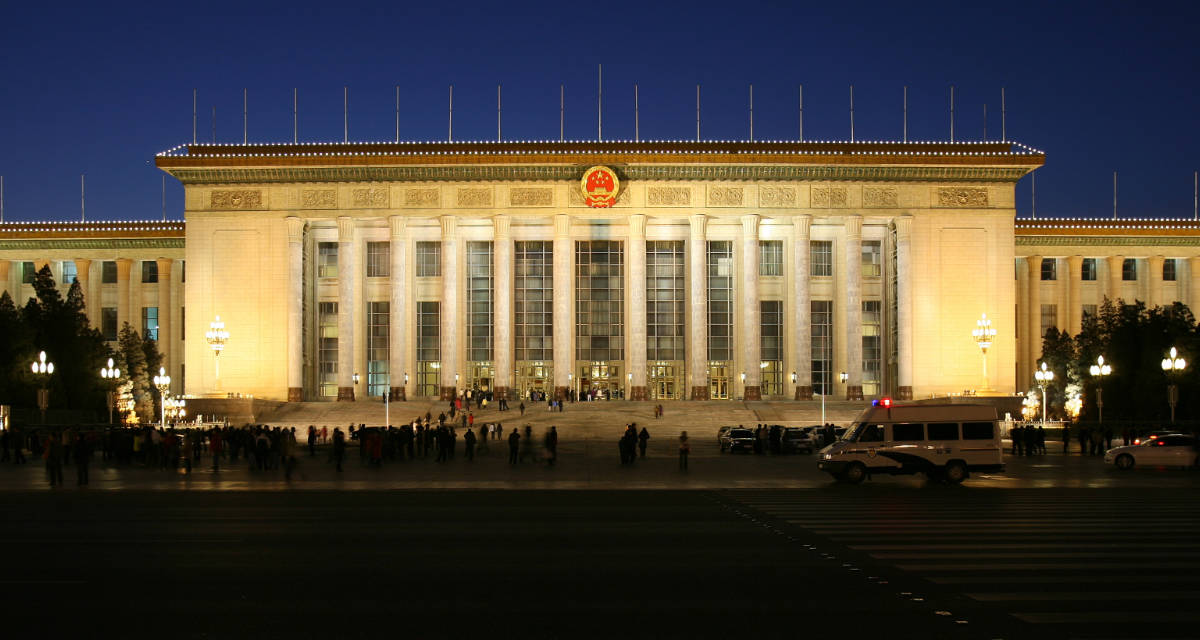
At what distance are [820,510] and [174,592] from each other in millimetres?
13218

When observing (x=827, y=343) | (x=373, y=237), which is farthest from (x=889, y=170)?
(x=373, y=237)

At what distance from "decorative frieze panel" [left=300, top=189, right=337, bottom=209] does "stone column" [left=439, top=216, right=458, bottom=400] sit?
7098 mm

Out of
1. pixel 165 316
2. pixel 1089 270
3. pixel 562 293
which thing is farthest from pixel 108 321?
pixel 1089 270

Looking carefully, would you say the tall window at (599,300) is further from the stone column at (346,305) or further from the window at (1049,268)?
the window at (1049,268)

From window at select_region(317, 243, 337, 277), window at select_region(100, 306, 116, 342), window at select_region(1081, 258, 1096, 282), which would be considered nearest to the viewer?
window at select_region(317, 243, 337, 277)

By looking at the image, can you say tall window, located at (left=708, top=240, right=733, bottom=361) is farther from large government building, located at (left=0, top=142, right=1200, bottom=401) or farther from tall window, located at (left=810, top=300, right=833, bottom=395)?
tall window, located at (left=810, top=300, right=833, bottom=395)

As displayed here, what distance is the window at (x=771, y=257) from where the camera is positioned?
76.1 m

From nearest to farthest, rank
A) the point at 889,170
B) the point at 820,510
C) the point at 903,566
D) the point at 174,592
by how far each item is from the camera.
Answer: the point at 174,592, the point at 903,566, the point at 820,510, the point at 889,170

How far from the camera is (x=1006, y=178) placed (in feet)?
238

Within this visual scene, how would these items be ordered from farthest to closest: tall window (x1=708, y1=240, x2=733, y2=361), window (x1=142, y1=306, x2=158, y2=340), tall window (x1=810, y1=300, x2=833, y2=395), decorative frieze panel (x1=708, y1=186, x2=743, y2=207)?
1. window (x1=142, y1=306, x2=158, y2=340)
2. tall window (x1=708, y1=240, x2=733, y2=361)
3. tall window (x1=810, y1=300, x2=833, y2=395)
4. decorative frieze panel (x1=708, y1=186, x2=743, y2=207)

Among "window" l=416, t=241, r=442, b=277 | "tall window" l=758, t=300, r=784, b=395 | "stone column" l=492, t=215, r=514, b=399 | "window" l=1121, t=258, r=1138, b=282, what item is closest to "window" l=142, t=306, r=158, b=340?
"window" l=416, t=241, r=442, b=277

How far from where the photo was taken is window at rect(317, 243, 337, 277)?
252 feet

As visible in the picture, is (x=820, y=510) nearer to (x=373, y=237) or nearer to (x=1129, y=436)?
(x=1129, y=436)

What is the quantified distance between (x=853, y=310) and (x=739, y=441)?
26.4 meters
